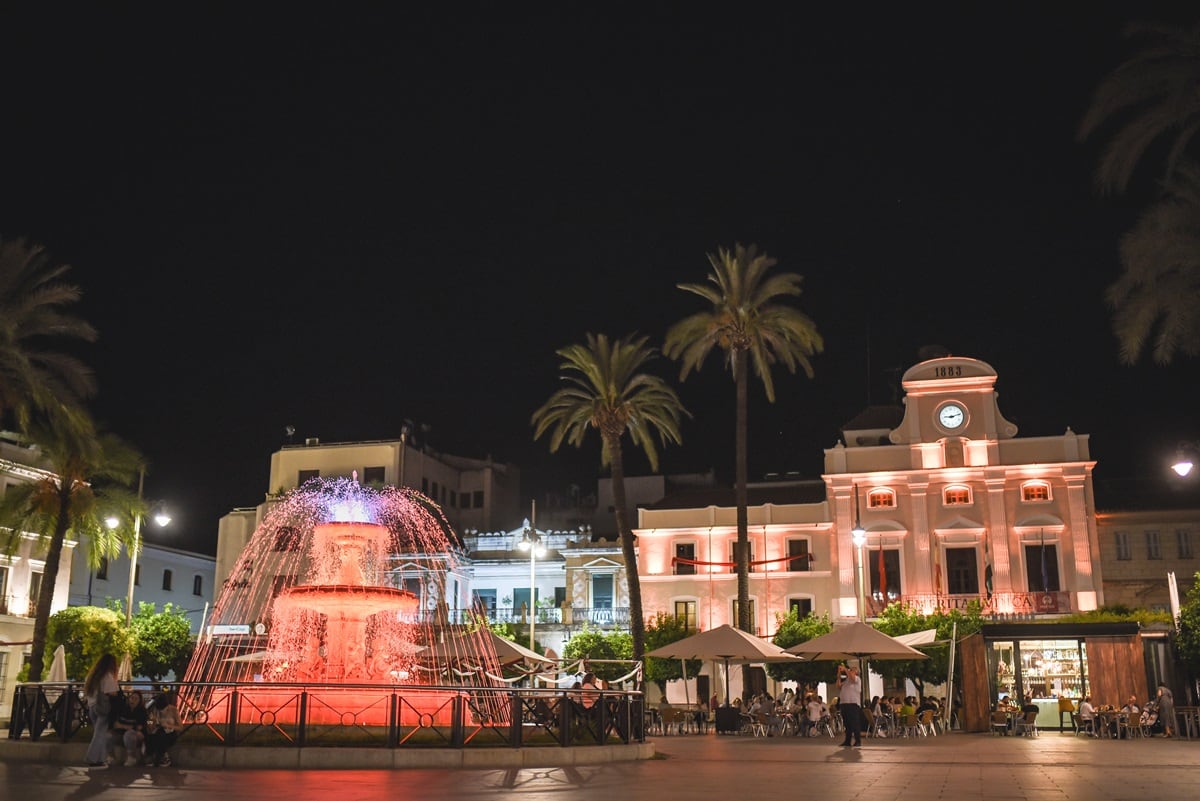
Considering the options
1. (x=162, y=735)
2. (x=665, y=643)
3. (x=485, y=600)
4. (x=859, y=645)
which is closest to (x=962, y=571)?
(x=665, y=643)

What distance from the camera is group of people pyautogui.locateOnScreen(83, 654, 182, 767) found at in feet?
53.1

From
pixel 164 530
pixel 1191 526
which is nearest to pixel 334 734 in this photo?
pixel 1191 526

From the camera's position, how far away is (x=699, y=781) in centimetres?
1462

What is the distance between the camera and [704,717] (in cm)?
3588

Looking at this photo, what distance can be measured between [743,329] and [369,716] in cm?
2805

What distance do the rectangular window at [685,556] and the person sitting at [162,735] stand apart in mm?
40517

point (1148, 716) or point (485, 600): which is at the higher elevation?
point (485, 600)

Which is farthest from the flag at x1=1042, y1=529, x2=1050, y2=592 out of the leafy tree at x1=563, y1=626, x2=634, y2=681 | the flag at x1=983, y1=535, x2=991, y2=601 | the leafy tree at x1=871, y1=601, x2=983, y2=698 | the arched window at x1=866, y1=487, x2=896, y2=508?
the leafy tree at x1=563, y1=626, x2=634, y2=681

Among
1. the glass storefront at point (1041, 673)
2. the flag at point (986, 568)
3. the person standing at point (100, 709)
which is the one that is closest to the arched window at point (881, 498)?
the flag at point (986, 568)

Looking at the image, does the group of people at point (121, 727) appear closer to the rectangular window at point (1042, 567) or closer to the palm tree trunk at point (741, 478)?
the palm tree trunk at point (741, 478)

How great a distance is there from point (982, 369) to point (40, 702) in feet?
145

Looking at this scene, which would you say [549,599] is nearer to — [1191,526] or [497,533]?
[497,533]

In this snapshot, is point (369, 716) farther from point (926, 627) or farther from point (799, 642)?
point (799, 642)

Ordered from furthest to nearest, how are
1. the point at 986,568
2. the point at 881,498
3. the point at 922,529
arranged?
the point at 881,498, the point at 922,529, the point at 986,568
